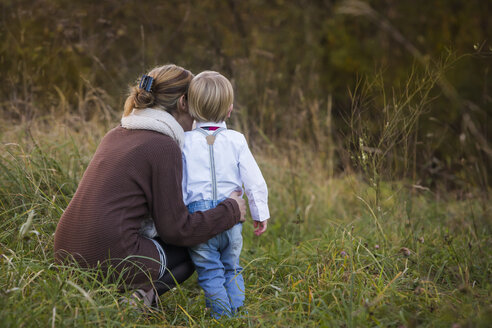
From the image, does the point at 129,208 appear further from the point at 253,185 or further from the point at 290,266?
the point at 290,266

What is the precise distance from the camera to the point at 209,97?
242 cm

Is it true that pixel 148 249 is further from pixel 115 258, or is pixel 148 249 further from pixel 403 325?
pixel 403 325

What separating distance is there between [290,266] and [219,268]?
1.51ft

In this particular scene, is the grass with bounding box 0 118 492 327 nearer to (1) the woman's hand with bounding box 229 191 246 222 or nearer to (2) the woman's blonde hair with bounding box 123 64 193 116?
(1) the woman's hand with bounding box 229 191 246 222

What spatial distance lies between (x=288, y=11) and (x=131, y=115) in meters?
7.17

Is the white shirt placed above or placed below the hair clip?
below

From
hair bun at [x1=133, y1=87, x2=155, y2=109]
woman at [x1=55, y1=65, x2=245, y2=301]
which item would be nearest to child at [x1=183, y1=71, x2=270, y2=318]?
woman at [x1=55, y1=65, x2=245, y2=301]

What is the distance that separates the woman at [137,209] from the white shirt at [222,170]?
107mm

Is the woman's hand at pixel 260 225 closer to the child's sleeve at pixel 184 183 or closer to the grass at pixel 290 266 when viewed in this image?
the grass at pixel 290 266

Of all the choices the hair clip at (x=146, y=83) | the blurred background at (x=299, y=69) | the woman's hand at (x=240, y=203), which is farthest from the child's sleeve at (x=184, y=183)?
the blurred background at (x=299, y=69)

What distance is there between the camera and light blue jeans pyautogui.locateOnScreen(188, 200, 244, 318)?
2.34 metres

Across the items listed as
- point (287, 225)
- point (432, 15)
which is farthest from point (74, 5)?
point (432, 15)

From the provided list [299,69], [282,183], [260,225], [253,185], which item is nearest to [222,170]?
[253,185]

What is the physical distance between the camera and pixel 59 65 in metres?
3.93
